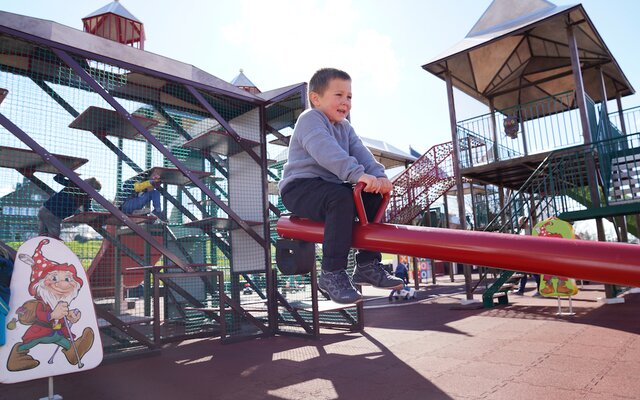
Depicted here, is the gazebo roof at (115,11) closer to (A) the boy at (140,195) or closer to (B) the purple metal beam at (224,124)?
(B) the purple metal beam at (224,124)

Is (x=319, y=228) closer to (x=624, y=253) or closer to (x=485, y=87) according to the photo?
(x=624, y=253)

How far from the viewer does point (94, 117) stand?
683 centimetres

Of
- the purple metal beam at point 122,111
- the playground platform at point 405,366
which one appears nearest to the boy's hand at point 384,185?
the playground platform at point 405,366

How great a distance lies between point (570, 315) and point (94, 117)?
9.13 metres

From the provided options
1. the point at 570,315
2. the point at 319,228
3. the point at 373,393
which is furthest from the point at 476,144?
the point at 319,228

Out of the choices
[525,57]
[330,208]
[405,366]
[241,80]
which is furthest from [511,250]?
[241,80]

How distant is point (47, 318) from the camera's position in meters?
4.65

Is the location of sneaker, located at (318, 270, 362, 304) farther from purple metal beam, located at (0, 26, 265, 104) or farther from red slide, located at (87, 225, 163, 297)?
red slide, located at (87, 225, 163, 297)

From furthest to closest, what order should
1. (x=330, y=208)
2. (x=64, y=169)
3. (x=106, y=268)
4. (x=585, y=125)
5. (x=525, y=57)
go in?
(x=525, y=57) < (x=585, y=125) < (x=106, y=268) < (x=64, y=169) < (x=330, y=208)

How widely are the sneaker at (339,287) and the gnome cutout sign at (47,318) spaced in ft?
13.9

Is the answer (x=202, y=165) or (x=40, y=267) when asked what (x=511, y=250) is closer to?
(x=40, y=267)

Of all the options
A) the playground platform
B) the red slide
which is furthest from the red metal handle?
the red slide

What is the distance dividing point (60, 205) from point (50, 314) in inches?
86.0

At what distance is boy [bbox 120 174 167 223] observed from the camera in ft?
23.3
